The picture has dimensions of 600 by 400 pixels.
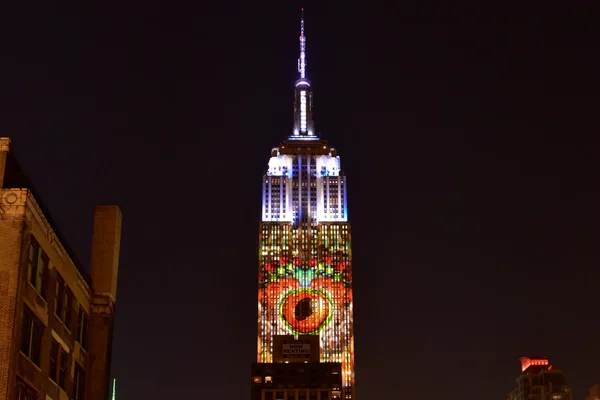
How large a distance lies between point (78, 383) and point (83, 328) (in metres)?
2.97

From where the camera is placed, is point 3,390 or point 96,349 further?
point 96,349

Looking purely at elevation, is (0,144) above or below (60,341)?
above

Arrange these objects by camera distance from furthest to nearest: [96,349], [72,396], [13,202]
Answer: [96,349], [72,396], [13,202]

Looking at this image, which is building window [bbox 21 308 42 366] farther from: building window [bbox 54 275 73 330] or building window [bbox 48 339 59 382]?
building window [bbox 54 275 73 330]

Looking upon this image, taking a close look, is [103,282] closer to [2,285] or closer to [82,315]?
[82,315]

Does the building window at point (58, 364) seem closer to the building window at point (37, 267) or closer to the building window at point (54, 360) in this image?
the building window at point (54, 360)

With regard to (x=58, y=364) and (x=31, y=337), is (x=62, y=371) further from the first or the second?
(x=31, y=337)

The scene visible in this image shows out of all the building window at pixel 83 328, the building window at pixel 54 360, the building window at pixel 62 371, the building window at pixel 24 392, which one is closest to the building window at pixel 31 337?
the building window at pixel 24 392

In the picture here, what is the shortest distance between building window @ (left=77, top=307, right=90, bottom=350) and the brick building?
5cm

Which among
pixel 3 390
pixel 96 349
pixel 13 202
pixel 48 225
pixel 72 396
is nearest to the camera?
pixel 3 390

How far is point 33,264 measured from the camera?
48.5 meters

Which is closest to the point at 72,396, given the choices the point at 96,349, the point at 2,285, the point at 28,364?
the point at 96,349

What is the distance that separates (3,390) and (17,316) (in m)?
3.23

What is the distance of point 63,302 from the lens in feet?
176
